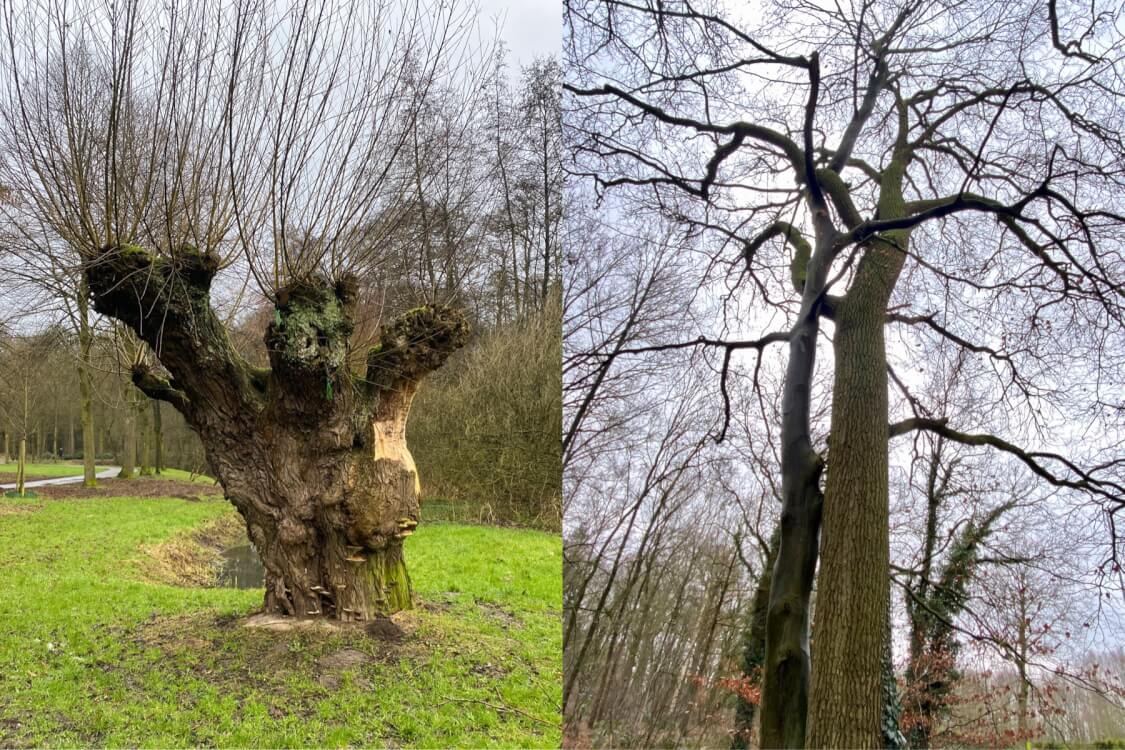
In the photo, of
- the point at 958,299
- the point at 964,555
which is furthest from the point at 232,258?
the point at 964,555

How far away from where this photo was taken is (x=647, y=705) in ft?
9.04

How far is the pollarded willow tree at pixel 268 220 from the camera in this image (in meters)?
2.85

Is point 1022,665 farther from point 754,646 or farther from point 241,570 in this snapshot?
point 241,570

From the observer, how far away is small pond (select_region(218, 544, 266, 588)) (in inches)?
218

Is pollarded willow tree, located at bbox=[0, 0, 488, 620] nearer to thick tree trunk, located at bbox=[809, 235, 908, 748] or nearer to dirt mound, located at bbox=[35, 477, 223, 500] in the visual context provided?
thick tree trunk, located at bbox=[809, 235, 908, 748]

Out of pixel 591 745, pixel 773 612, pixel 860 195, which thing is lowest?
pixel 591 745

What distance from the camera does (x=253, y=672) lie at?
113 inches

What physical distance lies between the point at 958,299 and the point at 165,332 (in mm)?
3270

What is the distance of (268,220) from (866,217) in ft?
8.20

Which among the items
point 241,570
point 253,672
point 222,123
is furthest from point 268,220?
point 241,570

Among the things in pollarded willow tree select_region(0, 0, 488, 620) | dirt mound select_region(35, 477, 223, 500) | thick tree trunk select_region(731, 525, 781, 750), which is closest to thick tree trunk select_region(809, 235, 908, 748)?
thick tree trunk select_region(731, 525, 781, 750)

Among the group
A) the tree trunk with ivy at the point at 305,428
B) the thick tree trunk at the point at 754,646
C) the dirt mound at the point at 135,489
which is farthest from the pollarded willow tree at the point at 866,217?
the dirt mound at the point at 135,489

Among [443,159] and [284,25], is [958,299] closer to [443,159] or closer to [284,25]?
[443,159]

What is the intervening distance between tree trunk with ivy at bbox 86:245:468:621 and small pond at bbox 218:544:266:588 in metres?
1.86
